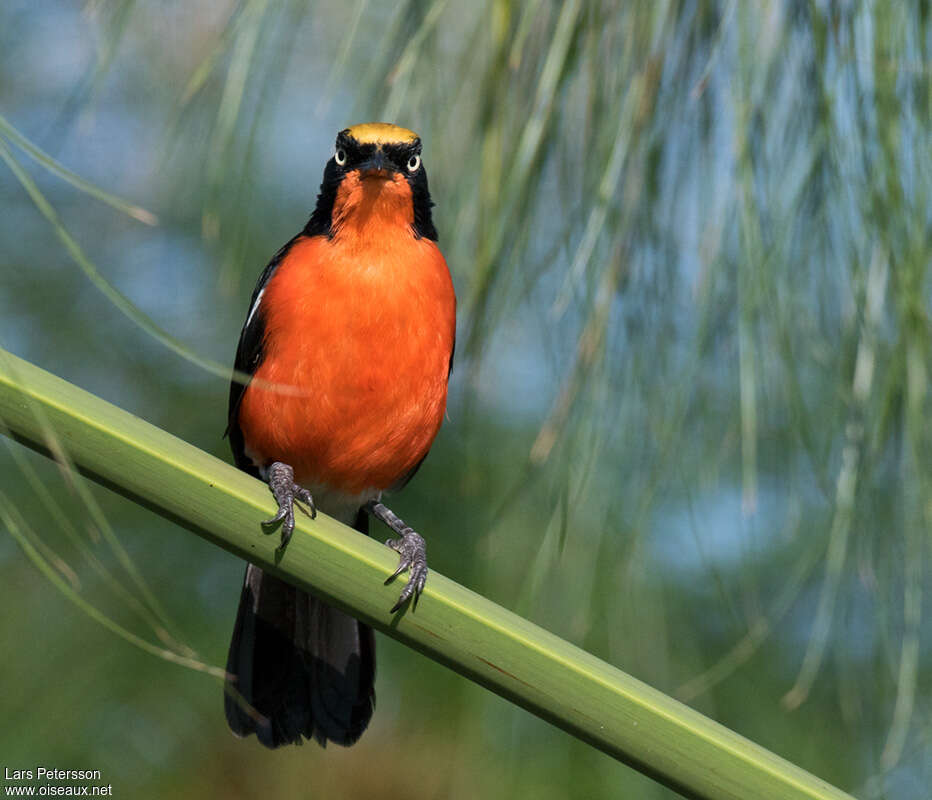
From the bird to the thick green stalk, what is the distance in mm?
1105

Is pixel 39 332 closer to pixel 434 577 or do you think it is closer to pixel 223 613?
pixel 223 613

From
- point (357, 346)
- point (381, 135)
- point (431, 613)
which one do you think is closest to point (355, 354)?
point (357, 346)

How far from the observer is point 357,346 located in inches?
96.0

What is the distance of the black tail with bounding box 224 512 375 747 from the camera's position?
2457 mm

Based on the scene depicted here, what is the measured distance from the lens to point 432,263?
262 cm

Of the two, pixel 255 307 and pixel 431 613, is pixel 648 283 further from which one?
pixel 255 307

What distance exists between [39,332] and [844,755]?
2.07m

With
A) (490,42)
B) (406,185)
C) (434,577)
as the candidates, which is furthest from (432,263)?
(434,577)

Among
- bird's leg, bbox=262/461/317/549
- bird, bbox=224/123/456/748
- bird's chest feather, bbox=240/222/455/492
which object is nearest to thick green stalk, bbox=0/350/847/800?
bird's leg, bbox=262/461/317/549

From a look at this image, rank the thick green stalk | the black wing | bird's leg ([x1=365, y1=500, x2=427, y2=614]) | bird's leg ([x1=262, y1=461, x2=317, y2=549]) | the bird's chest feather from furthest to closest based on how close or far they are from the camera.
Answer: the black wing, the bird's chest feather, bird's leg ([x1=262, y1=461, x2=317, y2=549]), bird's leg ([x1=365, y1=500, x2=427, y2=614]), the thick green stalk

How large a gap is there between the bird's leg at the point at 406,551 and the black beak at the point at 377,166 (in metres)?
0.79

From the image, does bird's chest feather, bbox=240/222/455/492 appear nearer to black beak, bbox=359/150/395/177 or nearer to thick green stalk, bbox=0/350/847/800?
black beak, bbox=359/150/395/177

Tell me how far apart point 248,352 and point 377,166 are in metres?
0.51

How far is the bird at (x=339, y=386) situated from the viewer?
8.07 feet
